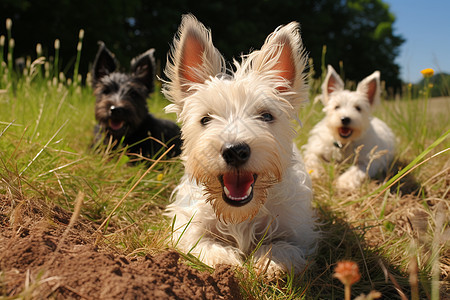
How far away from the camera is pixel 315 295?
2.53 metres

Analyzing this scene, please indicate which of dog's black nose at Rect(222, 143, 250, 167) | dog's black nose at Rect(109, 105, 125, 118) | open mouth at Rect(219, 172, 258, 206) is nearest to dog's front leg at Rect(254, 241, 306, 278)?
open mouth at Rect(219, 172, 258, 206)

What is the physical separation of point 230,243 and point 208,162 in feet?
2.98

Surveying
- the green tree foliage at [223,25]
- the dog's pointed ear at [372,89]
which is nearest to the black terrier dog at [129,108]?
the dog's pointed ear at [372,89]

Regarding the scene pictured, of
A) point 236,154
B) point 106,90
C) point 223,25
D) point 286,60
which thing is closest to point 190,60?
point 286,60

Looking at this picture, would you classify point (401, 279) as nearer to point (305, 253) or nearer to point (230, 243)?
point (305, 253)

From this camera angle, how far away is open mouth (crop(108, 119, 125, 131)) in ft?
17.7

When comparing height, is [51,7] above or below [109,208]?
above

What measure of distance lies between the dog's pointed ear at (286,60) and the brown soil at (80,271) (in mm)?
1586

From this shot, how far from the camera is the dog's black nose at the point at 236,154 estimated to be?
233 centimetres

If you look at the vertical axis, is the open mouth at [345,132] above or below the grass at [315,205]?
above

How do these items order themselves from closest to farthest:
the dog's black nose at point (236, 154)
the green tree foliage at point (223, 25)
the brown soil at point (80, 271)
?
1. the brown soil at point (80, 271)
2. the dog's black nose at point (236, 154)
3. the green tree foliage at point (223, 25)

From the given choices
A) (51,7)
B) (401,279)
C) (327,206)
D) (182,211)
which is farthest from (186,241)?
(51,7)

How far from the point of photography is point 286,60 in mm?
3016

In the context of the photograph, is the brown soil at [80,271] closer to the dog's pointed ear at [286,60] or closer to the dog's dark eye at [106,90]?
the dog's pointed ear at [286,60]
